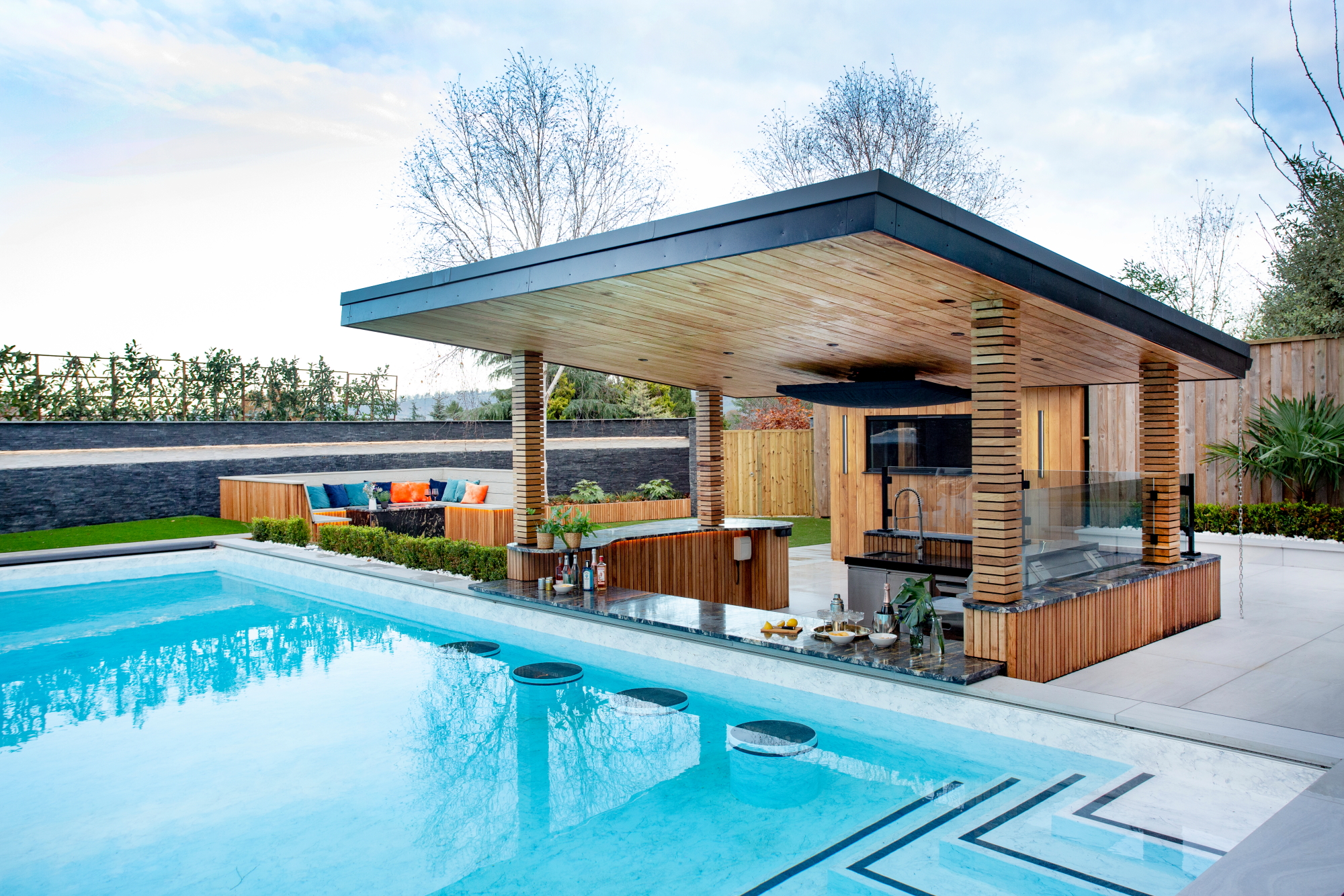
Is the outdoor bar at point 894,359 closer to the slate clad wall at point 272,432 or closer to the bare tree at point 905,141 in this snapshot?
the slate clad wall at point 272,432

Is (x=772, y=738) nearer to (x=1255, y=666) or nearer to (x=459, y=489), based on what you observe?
(x=1255, y=666)

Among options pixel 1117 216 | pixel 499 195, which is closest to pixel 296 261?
pixel 499 195

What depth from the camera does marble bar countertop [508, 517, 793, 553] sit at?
31.1 feet

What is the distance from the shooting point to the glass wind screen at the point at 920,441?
41.0 feet

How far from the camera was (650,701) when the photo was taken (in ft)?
21.6

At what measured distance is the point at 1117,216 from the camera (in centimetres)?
2273

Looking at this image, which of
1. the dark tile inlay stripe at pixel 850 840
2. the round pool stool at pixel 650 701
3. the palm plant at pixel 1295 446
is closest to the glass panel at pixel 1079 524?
the dark tile inlay stripe at pixel 850 840

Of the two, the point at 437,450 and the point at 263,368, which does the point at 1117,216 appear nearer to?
the point at 437,450

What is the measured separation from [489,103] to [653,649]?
14571 millimetres

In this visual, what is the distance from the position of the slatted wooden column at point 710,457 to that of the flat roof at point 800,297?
1.51 m

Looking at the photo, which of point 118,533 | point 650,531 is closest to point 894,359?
point 650,531

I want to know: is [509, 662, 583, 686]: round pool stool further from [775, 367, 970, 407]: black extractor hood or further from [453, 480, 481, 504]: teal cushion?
[453, 480, 481, 504]: teal cushion

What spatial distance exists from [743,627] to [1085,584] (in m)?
2.73

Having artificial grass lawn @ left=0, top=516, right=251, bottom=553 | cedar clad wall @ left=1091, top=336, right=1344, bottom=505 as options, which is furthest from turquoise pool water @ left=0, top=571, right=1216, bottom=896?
cedar clad wall @ left=1091, top=336, right=1344, bottom=505
